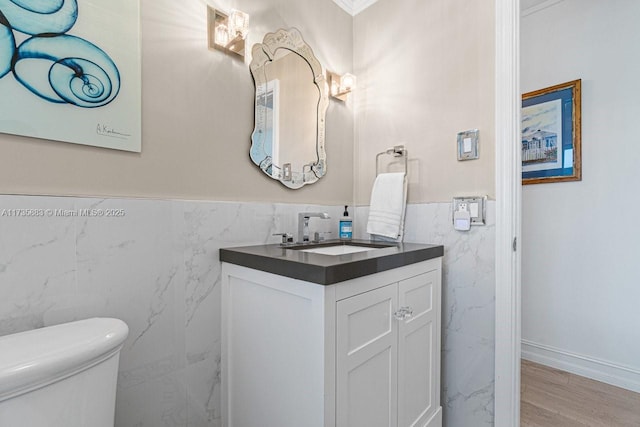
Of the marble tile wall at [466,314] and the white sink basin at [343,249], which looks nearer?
the marble tile wall at [466,314]

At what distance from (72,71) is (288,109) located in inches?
34.3

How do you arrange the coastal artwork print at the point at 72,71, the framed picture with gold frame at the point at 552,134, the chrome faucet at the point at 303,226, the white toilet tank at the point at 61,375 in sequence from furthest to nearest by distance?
1. the framed picture with gold frame at the point at 552,134
2. the chrome faucet at the point at 303,226
3. the coastal artwork print at the point at 72,71
4. the white toilet tank at the point at 61,375

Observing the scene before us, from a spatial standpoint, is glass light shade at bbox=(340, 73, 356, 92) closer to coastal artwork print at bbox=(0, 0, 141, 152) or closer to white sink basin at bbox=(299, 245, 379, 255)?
white sink basin at bbox=(299, 245, 379, 255)

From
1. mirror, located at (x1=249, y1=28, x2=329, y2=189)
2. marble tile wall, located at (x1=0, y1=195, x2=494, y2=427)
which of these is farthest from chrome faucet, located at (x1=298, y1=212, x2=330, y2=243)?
mirror, located at (x1=249, y1=28, x2=329, y2=189)

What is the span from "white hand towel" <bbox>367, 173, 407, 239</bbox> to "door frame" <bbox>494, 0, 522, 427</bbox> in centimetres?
44

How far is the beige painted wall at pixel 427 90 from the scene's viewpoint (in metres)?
1.42

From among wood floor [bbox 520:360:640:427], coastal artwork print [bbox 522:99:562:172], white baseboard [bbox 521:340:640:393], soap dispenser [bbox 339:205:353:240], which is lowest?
wood floor [bbox 520:360:640:427]

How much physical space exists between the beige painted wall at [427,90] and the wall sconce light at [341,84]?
0.14 meters

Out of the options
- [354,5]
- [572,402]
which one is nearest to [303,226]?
[354,5]

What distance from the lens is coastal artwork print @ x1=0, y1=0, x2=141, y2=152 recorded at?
862 mm

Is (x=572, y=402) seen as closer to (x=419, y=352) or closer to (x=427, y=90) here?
(x=419, y=352)
